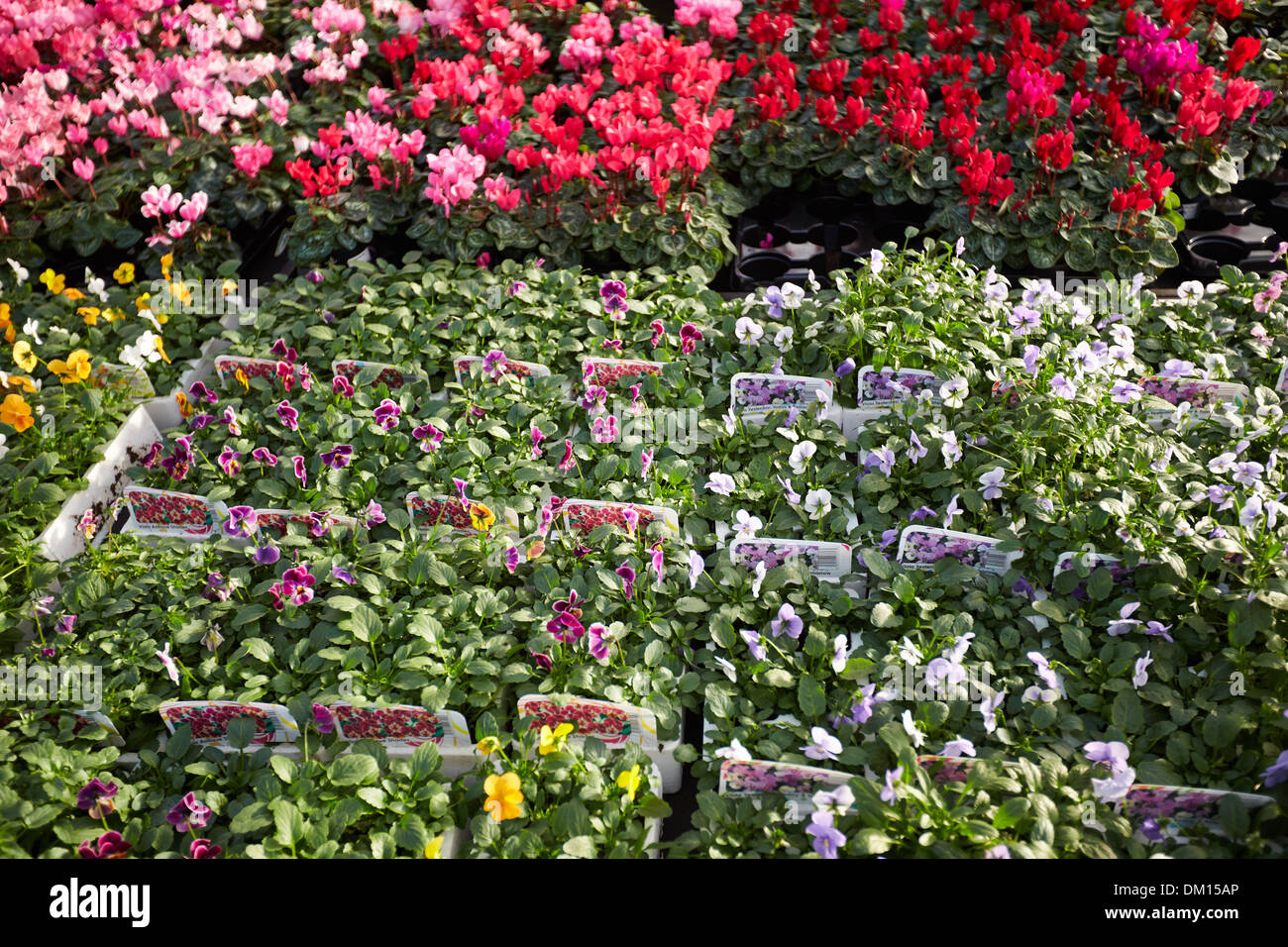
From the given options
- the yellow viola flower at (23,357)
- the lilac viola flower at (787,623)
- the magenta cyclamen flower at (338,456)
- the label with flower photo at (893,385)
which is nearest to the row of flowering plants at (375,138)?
the yellow viola flower at (23,357)

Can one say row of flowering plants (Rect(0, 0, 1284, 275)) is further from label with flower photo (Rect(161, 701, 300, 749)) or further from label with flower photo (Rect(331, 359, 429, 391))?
label with flower photo (Rect(161, 701, 300, 749))

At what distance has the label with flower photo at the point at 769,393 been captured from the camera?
2.48m

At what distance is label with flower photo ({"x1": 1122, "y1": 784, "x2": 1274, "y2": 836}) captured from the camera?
158cm

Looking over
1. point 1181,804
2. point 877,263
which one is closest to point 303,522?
point 877,263

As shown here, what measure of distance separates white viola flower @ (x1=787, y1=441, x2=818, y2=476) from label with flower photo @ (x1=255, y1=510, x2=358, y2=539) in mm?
1023

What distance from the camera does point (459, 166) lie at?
3.05 metres

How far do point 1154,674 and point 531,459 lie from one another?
143cm

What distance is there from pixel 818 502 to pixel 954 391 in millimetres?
432

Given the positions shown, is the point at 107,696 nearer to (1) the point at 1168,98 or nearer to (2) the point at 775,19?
(2) the point at 775,19

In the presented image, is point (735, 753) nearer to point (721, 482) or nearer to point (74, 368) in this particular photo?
point (721, 482)

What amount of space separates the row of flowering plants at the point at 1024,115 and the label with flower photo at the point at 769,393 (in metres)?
1.00

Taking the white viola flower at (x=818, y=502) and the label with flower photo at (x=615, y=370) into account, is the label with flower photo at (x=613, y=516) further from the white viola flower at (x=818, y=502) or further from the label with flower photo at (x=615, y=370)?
the label with flower photo at (x=615, y=370)

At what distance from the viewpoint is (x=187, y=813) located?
1707mm

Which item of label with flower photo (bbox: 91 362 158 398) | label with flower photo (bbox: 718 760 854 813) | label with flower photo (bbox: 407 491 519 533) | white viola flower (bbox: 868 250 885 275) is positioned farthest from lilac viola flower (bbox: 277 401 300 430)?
white viola flower (bbox: 868 250 885 275)
